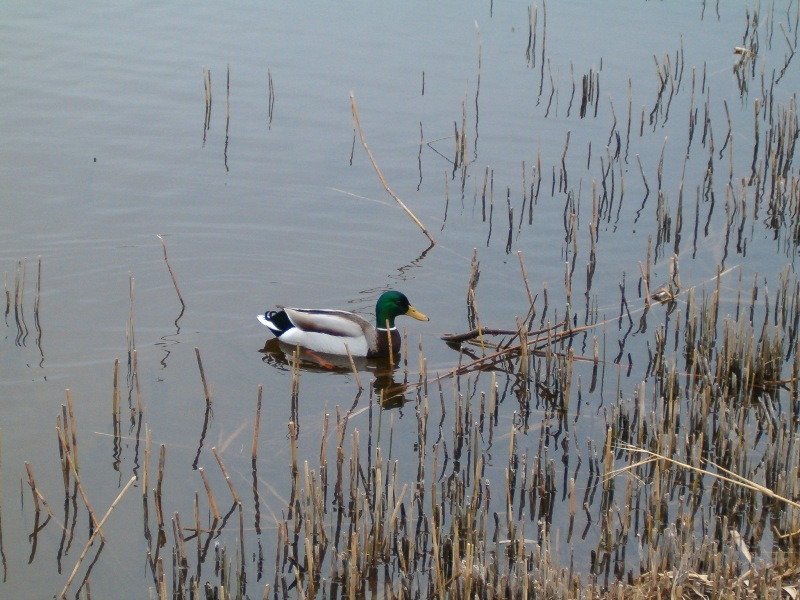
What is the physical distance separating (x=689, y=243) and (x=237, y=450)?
5.35m

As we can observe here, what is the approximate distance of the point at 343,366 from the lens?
355 inches

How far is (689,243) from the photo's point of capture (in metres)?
10.5

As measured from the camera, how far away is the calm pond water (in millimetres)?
7066

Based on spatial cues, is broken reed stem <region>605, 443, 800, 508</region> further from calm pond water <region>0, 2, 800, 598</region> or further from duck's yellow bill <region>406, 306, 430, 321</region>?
duck's yellow bill <region>406, 306, 430, 321</region>

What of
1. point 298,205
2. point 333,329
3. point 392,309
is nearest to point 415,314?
point 392,309

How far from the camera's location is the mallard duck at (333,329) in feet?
29.1

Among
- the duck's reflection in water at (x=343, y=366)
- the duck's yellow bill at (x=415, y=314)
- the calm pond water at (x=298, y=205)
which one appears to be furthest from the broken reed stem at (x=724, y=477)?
the duck's yellow bill at (x=415, y=314)

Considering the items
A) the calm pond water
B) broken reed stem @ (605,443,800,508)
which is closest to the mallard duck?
the calm pond water

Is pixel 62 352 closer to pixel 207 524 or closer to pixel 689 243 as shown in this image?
pixel 207 524

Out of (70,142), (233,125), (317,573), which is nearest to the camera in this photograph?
(317,573)

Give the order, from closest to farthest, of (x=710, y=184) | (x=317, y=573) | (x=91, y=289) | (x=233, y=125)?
1. (x=317, y=573)
2. (x=91, y=289)
3. (x=710, y=184)
4. (x=233, y=125)

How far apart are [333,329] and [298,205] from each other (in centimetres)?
254

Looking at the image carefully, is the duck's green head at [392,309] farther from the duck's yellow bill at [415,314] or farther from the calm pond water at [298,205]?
the calm pond water at [298,205]

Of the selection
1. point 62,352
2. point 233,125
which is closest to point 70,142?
point 233,125
